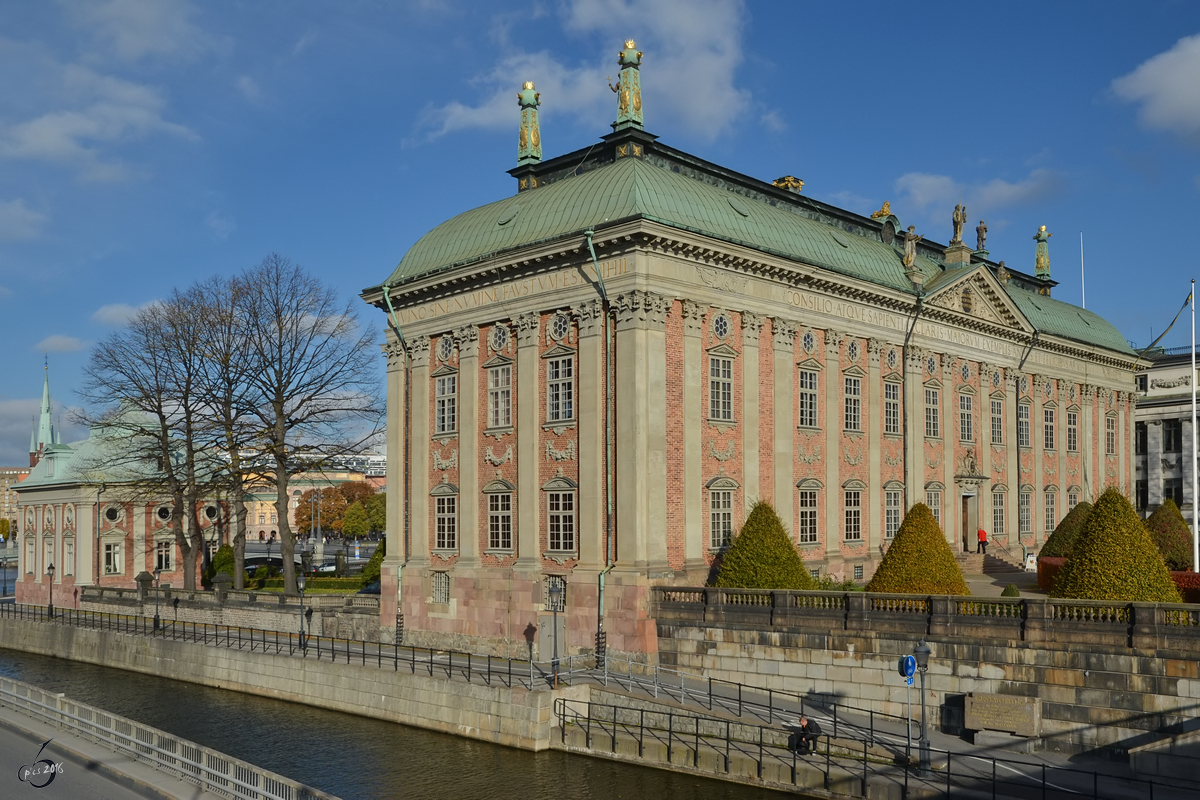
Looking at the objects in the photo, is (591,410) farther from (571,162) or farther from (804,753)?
(804,753)

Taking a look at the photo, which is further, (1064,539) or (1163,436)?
(1163,436)

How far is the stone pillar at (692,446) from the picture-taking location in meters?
35.1

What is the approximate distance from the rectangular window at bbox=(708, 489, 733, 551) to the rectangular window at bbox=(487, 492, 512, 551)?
23.4 feet

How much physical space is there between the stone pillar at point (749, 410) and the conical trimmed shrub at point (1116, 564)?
11347 millimetres

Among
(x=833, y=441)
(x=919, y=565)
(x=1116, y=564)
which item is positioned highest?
(x=833, y=441)

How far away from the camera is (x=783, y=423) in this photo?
39.1m

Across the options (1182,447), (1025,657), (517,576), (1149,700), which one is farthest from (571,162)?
(1182,447)

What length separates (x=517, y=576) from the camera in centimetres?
3700

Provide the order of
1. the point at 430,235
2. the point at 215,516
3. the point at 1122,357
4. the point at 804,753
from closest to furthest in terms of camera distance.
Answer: the point at 804,753, the point at 430,235, the point at 1122,357, the point at 215,516

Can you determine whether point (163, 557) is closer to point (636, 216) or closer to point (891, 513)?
point (891, 513)

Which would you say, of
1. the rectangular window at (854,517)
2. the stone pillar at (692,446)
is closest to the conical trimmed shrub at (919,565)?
the stone pillar at (692,446)

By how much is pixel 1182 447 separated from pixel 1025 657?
5333 centimetres


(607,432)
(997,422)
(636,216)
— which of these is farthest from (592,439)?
(997,422)

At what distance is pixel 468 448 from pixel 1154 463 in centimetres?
5357
